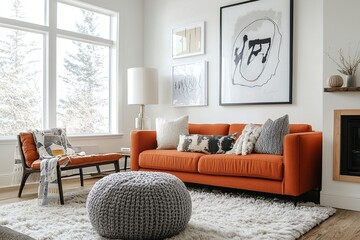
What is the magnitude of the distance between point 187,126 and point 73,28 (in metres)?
2.18

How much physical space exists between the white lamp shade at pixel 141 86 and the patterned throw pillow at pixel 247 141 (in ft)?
5.65

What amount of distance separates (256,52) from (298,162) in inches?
73.8

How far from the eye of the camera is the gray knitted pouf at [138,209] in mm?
2193

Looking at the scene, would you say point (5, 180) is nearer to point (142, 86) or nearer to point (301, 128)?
point (142, 86)

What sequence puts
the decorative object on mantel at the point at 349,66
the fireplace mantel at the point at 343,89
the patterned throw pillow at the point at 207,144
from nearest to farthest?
the fireplace mantel at the point at 343,89 < the decorative object on mantel at the point at 349,66 < the patterned throw pillow at the point at 207,144

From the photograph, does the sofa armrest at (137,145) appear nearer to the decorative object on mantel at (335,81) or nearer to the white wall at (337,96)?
the white wall at (337,96)

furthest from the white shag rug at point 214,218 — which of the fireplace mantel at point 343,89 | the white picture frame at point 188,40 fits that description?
the white picture frame at point 188,40

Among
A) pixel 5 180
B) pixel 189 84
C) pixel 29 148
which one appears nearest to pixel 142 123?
pixel 189 84

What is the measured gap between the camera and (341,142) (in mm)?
3281

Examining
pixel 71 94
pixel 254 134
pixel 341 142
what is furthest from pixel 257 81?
pixel 71 94

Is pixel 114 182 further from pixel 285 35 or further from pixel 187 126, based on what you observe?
pixel 285 35

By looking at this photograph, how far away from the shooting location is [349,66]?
10.7 feet

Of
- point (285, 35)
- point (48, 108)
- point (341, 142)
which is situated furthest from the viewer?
point (48, 108)

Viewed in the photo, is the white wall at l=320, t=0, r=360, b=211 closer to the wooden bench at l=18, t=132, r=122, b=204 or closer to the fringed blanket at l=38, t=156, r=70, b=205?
the wooden bench at l=18, t=132, r=122, b=204
